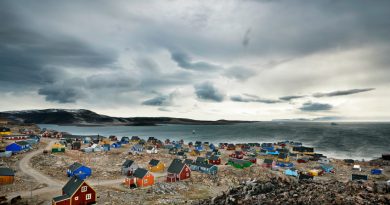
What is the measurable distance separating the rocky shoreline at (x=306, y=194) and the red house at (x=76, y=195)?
22.7 metres

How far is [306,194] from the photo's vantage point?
24234mm

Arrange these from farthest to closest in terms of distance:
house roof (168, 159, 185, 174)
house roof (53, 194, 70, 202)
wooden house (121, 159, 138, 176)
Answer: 1. wooden house (121, 159, 138, 176)
2. house roof (168, 159, 185, 174)
3. house roof (53, 194, 70, 202)

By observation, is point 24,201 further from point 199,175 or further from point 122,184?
point 199,175

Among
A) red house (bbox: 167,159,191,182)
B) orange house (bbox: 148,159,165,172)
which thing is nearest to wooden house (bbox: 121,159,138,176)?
orange house (bbox: 148,159,165,172)

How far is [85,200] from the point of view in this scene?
4056cm

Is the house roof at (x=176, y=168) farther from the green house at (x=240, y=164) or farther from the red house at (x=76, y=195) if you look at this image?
the green house at (x=240, y=164)

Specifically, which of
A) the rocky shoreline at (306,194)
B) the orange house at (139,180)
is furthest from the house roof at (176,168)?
the rocky shoreline at (306,194)

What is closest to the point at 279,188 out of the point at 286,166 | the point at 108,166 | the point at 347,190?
the point at 347,190

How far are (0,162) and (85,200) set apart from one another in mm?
43526

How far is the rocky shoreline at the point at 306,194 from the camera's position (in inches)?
850

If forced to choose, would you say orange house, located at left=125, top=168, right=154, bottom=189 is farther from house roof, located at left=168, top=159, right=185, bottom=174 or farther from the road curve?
house roof, located at left=168, top=159, right=185, bottom=174

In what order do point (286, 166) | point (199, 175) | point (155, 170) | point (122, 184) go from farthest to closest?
1. point (286, 166)
2. point (155, 170)
3. point (199, 175)
4. point (122, 184)

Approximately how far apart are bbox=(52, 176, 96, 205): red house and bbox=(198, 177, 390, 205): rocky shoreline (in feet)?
74.3

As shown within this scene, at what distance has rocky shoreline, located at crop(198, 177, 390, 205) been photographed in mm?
21594
